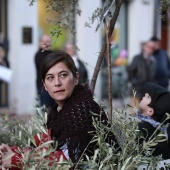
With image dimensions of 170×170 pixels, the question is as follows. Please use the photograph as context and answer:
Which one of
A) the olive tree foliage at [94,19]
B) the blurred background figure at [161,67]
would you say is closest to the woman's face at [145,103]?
the olive tree foliage at [94,19]

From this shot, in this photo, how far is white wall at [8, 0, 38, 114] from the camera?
42.3ft

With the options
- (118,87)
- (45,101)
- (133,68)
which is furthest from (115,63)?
(45,101)

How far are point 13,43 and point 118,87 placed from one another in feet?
11.1

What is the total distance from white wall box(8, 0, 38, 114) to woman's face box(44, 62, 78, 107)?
30.1 feet

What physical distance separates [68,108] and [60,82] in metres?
0.19

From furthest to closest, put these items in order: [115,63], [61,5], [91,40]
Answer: [115,63] < [91,40] < [61,5]

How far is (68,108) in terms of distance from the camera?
3525mm

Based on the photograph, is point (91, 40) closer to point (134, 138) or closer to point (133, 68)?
point (133, 68)

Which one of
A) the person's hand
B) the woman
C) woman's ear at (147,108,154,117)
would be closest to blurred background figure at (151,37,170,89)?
woman's ear at (147,108,154,117)

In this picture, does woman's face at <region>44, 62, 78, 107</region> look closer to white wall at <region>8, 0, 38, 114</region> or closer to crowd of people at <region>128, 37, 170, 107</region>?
crowd of people at <region>128, 37, 170, 107</region>

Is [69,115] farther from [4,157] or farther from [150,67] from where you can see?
[150,67]

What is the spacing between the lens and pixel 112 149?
3.24 meters

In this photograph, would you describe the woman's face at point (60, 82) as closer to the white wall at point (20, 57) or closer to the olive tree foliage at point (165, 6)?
the olive tree foliage at point (165, 6)

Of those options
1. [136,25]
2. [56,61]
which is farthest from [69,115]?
[136,25]
